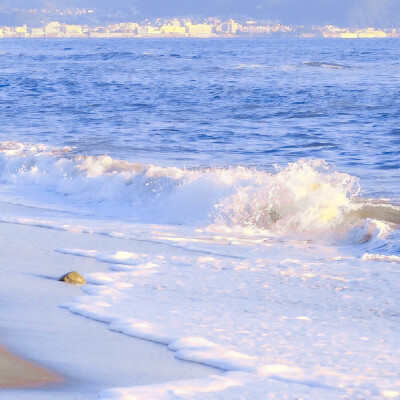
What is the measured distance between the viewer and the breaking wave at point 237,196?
8.28 m

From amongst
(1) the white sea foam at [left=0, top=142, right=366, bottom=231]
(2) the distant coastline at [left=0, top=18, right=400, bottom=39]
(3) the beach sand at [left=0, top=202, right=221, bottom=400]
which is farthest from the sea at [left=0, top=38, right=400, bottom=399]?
(2) the distant coastline at [left=0, top=18, right=400, bottom=39]

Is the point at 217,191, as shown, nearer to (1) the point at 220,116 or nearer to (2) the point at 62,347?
(2) the point at 62,347

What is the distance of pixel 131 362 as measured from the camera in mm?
3988

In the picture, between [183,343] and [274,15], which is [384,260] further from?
[274,15]

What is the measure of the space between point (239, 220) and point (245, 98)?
628 inches

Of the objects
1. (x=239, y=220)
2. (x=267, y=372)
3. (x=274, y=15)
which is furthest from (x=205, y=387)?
(x=274, y=15)

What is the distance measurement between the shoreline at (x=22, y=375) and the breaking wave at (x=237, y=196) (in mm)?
4287

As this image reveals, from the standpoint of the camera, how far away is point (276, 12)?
176625mm

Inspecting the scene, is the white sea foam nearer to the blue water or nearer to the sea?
the sea

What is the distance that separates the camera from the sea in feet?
13.8

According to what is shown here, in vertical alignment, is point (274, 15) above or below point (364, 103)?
above

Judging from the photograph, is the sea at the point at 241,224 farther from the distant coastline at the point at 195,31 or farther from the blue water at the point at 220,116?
the distant coastline at the point at 195,31

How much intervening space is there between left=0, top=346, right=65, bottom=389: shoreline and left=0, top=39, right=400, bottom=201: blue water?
6.43m

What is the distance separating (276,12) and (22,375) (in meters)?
178
